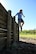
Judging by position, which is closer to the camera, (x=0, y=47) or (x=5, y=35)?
(x=0, y=47)

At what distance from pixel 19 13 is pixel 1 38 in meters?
5.06

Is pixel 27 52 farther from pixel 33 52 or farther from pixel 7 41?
pixel 7 41

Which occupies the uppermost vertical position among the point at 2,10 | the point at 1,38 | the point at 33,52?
the point at 2,10

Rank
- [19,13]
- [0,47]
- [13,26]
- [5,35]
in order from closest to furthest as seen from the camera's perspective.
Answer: [0,47] < [5,35] < [13,26] < [19,13]

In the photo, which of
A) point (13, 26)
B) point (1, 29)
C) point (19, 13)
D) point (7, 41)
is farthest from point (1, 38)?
point (19, 13)

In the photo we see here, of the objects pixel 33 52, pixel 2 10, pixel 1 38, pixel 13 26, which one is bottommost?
pixel 33 52

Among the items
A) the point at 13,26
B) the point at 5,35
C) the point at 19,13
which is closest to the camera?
the point at 5,35

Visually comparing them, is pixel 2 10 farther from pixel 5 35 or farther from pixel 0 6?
pixel 5 35

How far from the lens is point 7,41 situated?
322 inches

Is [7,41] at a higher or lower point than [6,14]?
lower

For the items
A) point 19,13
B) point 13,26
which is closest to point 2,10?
point 13,26

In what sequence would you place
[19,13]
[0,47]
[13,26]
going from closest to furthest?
[0,47], [13,26], [19,13]

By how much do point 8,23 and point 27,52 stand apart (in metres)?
1.98

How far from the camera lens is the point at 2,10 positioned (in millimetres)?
7602
